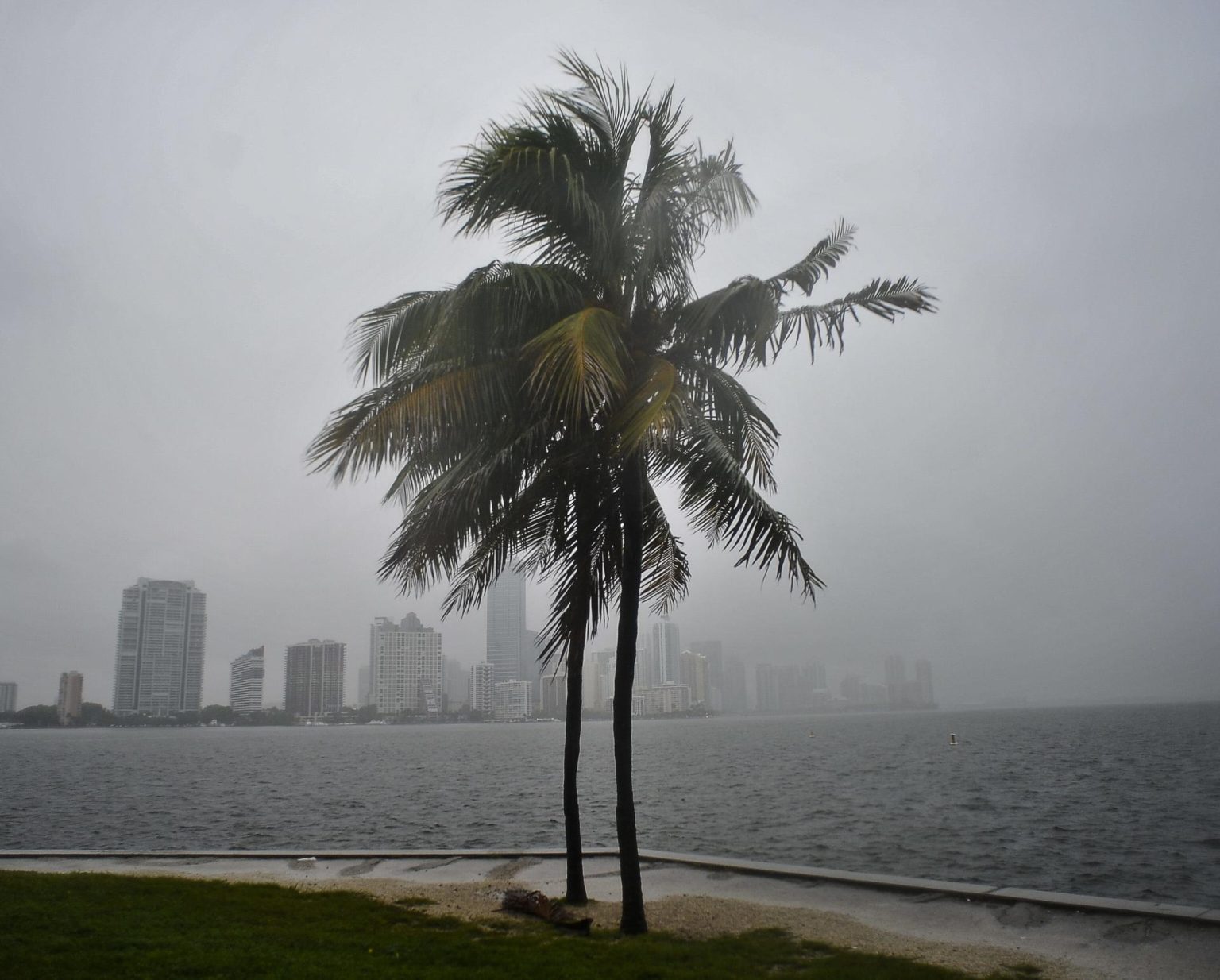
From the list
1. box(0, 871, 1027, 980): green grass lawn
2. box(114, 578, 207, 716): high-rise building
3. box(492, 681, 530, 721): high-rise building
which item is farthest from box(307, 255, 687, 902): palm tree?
box(114, 578, 207, 716): high-rise building

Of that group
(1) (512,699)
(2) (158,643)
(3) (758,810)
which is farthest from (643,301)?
(2) (158,643)

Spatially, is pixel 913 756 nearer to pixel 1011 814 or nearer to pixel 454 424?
pixel 1011 814

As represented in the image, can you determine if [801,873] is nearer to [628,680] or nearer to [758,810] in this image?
[628,680]

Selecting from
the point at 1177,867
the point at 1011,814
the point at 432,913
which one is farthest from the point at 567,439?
the point at 1011,814

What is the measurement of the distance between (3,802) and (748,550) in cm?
4591

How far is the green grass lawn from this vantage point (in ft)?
25.5

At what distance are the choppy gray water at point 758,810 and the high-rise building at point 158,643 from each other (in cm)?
11784

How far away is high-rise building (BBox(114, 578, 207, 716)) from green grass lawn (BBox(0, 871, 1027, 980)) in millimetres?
190543

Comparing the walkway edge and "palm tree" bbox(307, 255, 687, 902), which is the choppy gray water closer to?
the walkway edge

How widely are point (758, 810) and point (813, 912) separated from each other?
79.6 ft

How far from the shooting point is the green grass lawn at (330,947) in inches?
306

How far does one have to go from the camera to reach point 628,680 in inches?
397

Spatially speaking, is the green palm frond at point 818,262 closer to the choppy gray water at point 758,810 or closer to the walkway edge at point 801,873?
the walkway edge at point 801,873

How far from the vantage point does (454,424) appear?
31.8ft
